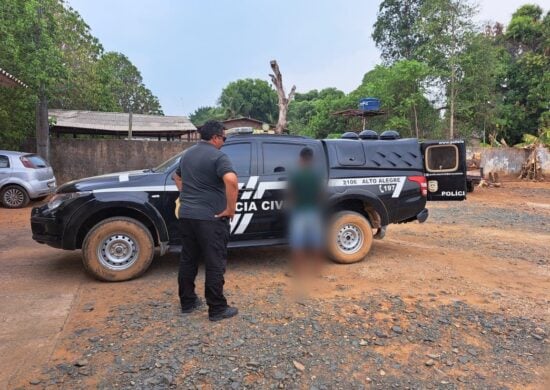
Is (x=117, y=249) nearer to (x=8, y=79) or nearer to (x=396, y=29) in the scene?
(x=8, y=79)

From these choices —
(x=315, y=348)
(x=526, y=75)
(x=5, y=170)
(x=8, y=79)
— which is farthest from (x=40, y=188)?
(x=526, y=75)

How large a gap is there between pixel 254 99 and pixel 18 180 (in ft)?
144

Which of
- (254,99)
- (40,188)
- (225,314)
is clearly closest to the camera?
(225,314)

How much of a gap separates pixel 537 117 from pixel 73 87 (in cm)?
2453

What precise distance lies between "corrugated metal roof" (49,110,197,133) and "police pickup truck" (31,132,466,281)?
16.0m

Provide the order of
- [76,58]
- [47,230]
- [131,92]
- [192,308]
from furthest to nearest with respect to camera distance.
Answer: [131,92], [76,58], [47,230], [192,308]

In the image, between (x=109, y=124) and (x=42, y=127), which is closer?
(x=42, y=127)

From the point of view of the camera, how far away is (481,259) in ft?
20.4

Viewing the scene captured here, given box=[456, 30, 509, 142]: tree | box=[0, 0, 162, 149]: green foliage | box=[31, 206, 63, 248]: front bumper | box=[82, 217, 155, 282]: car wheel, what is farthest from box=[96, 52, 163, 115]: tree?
box=[82, 217, 155, 282]: car wheel

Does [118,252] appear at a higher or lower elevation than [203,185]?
lower

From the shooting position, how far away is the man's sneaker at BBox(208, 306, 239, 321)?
152 inches

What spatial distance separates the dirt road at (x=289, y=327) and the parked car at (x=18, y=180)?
5567mm

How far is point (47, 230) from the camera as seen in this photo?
4.99 m

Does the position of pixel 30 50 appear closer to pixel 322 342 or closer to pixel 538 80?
pixel 322 342
